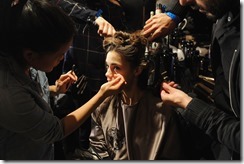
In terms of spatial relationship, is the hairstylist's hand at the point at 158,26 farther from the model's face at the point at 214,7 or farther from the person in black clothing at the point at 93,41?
the model's face at the point at 214,7

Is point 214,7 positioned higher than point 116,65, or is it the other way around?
point 214,7

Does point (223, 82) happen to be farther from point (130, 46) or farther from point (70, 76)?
point (70, 76)

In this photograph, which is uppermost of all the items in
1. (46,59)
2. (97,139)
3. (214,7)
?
(214,7)

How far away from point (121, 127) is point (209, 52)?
1.46 feet

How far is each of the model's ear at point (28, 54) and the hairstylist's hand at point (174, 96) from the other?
0.45 metres

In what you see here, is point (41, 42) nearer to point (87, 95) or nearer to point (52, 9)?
point (52, 9)

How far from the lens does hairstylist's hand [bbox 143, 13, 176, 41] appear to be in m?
0.99

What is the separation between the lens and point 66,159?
108cm

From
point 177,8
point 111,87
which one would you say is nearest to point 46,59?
point 111,87

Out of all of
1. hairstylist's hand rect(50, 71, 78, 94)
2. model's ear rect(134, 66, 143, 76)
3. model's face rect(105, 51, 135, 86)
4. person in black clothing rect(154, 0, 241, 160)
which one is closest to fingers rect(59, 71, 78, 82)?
hairstylist's hand rect(50, 71, 78, 94)

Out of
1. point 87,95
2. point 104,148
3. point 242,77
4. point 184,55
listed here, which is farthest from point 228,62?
point 104,148

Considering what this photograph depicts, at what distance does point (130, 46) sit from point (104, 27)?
5.4 inches

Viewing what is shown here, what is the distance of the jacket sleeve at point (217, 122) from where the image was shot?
0.79 metres

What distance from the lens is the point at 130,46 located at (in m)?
1.08
